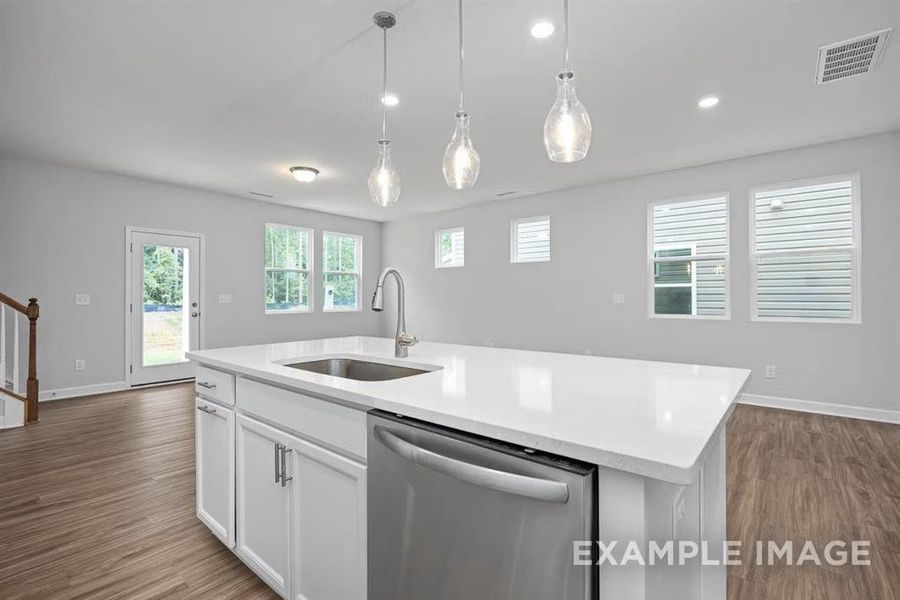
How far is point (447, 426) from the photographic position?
99 centimetres

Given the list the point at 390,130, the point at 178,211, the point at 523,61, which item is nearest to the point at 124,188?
the point at 178,211

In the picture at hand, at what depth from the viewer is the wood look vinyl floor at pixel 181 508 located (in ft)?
5.60

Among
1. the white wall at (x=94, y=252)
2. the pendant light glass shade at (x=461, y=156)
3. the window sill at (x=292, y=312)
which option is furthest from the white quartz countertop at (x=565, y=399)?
the window sill at (x=292, y=312)

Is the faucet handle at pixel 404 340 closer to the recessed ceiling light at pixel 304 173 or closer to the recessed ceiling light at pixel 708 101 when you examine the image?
the recessed ceiling light at pixel 708 101

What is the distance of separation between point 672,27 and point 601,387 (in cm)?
218

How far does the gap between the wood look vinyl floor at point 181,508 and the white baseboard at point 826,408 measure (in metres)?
0.17

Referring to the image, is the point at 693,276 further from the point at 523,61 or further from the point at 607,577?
the point at 607,577

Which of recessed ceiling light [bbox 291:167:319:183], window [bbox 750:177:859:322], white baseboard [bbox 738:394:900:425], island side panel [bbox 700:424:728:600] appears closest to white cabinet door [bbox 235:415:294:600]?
island side panel [bbox 700:424:728:600]

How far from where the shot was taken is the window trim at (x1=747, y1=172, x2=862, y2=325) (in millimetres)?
3893

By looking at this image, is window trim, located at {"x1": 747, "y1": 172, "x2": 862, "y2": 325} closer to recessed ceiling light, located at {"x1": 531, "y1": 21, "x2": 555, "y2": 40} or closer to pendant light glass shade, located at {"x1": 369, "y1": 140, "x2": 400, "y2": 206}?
recessed ceiling light, located at {"x1": 531, "y1": 21, "x2": 555, "y2": 40}

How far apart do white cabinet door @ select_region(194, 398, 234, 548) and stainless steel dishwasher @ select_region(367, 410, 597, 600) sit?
0.89 metres

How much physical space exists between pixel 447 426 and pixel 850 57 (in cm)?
341

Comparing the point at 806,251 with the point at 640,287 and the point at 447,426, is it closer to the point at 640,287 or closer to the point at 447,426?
the point at 640,287

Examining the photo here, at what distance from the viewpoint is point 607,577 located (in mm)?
781
